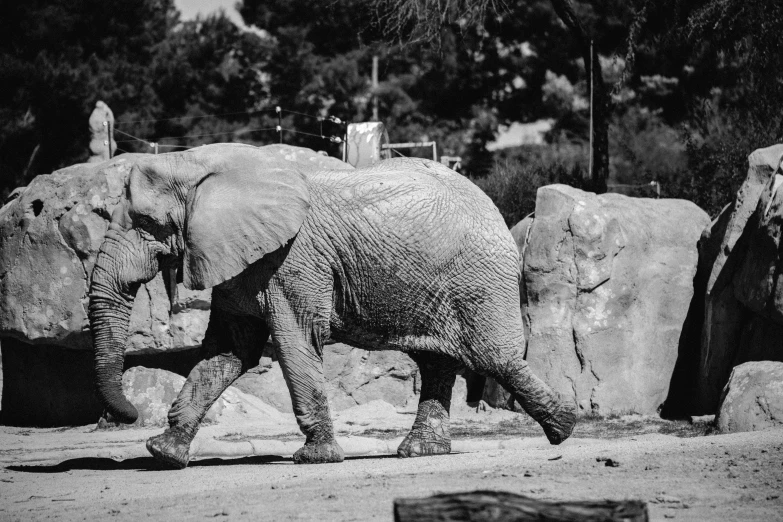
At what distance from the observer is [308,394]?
8.18m

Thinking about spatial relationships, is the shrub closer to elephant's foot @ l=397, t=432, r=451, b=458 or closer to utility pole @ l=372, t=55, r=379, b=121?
elephant's foot @ l=397, t=432, r=451, b=458

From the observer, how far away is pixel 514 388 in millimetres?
8781

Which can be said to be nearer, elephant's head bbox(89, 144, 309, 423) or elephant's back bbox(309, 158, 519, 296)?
elephant's head bbox(89, 144, 309, 423)

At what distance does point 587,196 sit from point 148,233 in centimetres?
583

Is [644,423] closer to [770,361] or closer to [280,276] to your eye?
[770,361]

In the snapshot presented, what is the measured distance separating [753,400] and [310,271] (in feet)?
13.2

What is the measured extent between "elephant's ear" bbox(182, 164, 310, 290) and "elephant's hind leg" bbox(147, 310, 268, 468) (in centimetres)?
70

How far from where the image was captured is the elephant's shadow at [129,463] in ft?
28.6

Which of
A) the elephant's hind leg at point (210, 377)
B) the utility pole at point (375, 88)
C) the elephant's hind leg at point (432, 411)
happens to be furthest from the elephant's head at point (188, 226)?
the utility pole at point (375, 88)

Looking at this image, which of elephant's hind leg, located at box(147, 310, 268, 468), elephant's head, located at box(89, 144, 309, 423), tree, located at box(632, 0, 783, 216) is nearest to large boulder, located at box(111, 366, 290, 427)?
elephant's hind leg, located at box(147, 310, 268, 468)

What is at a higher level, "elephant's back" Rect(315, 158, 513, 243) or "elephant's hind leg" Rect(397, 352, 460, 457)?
"elephant's back" Rect(315, 158, 513, 243)

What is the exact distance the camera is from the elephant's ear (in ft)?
26.5

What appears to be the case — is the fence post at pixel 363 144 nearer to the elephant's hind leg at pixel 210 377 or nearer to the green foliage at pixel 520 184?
the green foliage at pixel 520 184

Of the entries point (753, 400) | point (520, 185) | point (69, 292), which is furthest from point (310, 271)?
point (520, 185)
